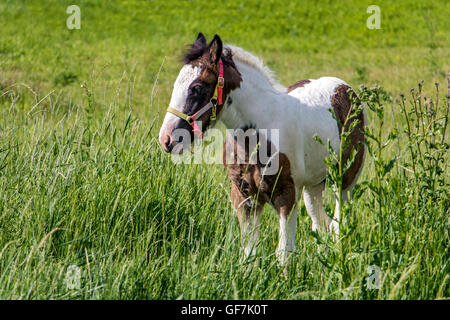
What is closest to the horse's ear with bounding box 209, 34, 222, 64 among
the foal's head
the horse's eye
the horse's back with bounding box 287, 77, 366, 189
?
the horse's eye

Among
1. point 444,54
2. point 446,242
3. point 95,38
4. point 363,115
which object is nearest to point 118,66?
point 95,38

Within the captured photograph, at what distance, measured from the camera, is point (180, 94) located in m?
3.89

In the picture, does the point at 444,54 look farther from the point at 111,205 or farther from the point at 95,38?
the point at 111,205

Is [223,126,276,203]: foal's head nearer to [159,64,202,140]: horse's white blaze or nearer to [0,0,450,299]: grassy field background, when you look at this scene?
[0,0,450,299]: grassy field background

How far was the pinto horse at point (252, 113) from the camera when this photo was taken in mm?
3912

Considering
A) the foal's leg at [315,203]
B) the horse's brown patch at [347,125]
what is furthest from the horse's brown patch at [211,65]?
the foal's leg at [315,203]

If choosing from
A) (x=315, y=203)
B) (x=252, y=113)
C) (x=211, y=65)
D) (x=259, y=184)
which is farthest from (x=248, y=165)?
(x=315, y=203)

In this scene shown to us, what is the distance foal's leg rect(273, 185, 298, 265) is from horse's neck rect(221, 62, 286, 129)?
0.52 metres

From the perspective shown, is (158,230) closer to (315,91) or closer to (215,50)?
(215,50)

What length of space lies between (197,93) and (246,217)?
1.05 metres

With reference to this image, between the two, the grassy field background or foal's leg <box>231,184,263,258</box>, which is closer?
the grassy field background

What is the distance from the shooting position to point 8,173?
4.48 m

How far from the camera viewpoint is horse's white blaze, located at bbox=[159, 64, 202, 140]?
384 centimetres
